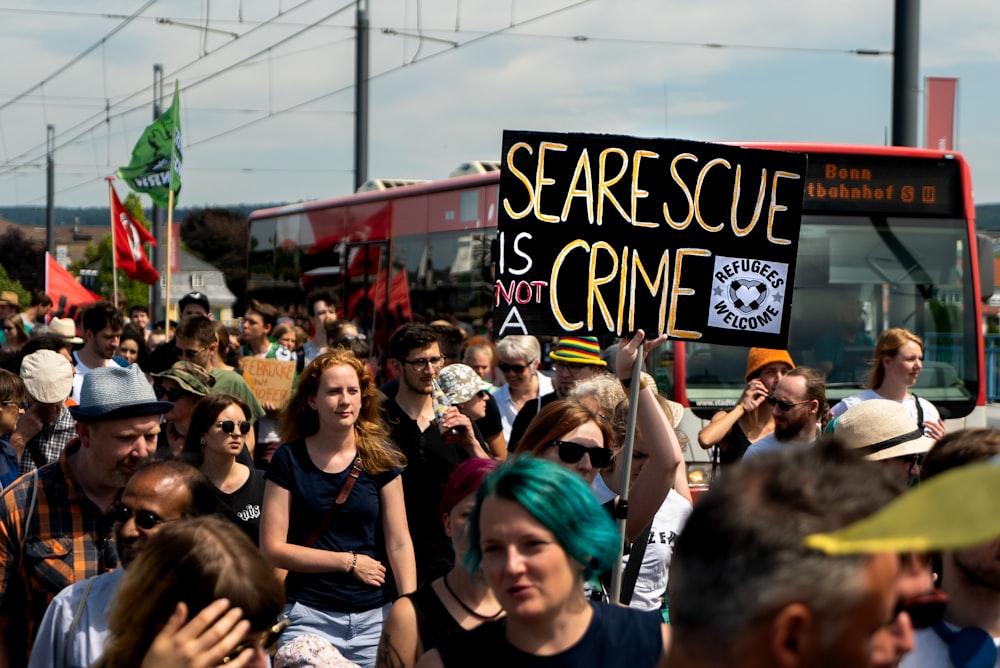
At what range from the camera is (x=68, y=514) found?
3.85 meters

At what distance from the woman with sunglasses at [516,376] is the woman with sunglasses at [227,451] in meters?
2.42

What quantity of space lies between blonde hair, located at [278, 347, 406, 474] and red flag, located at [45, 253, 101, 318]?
12.1m

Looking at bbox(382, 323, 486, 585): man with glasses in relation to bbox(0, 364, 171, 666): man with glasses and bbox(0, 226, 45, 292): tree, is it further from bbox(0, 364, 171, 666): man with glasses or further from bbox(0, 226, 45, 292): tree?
bbox(0, 226, 45, 292): tree

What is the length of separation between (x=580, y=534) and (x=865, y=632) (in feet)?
4.45

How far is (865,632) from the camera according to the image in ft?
4.82

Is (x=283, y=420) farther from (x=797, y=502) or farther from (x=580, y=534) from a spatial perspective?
(x=797, y=502)

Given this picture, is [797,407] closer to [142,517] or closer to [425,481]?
[425,481]

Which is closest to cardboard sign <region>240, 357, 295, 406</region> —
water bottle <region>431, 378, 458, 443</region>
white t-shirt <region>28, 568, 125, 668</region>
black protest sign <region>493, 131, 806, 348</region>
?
water bottle <region>431, 378, 458, 443</region>

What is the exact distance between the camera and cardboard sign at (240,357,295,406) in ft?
29.1

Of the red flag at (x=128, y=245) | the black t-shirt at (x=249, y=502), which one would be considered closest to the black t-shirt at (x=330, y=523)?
the black t-shirt at (x=249, y=502)

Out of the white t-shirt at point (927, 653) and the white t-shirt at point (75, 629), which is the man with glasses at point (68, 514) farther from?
the white t-shirt at point (927, 653)

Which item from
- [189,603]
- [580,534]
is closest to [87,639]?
[189,603]

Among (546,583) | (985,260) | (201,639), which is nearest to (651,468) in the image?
(546,583)

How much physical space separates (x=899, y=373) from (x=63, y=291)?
12.8 meters
